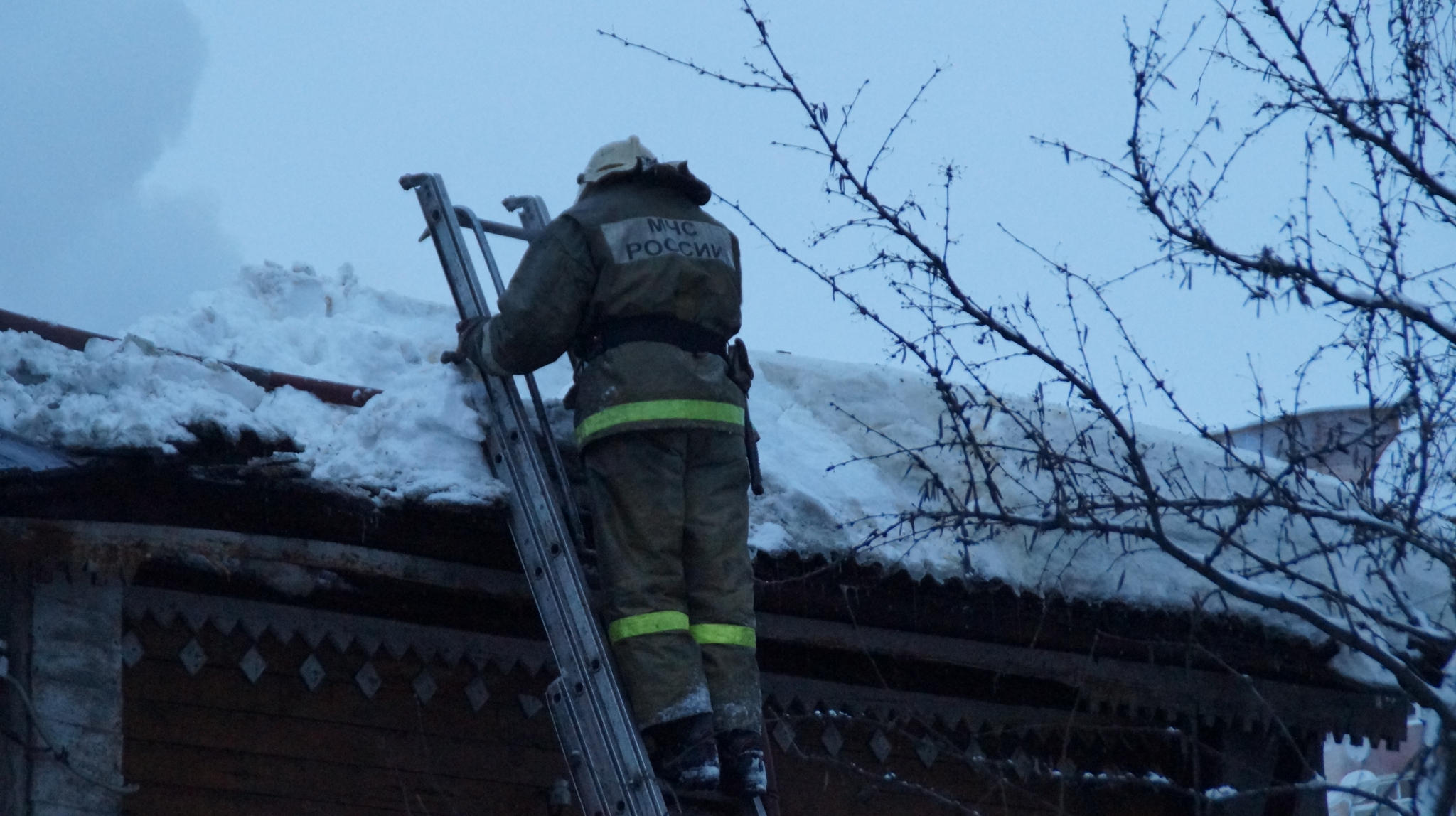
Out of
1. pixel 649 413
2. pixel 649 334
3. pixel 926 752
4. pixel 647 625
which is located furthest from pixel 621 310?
pixel 926 752

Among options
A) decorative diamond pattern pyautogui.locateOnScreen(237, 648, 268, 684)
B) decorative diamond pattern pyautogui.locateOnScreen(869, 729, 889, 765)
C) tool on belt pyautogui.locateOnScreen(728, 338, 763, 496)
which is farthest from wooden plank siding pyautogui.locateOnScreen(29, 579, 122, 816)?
decorative diamond pattern pyautogui.locateOnScreen(869, 729, 889, 765)

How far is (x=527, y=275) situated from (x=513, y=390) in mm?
361

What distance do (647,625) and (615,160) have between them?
4.31 ft

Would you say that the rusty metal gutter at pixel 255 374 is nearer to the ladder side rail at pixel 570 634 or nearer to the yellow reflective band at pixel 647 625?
the ladder side rail at pixel 570 634

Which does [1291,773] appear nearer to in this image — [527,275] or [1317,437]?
[1317,437]

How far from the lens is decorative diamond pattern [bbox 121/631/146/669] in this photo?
168 inches

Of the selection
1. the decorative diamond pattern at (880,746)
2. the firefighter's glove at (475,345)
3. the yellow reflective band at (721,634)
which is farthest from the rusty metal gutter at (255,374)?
the decorative diamond pattern at (880,746)

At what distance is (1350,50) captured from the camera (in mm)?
5180

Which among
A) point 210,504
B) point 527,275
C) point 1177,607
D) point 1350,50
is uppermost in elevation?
point 1350,50

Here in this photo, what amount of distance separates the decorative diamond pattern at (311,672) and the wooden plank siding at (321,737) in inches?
0.5

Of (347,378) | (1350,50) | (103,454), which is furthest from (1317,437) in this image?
(103,454)

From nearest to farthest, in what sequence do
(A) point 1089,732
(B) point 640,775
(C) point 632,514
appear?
1. (B) point 640,775
2. (C) point 632,514
3. (A) point 1089,732

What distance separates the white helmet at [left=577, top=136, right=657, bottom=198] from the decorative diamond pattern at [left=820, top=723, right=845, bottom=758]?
2.10m

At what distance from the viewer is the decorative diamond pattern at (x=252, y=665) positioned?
447cm
